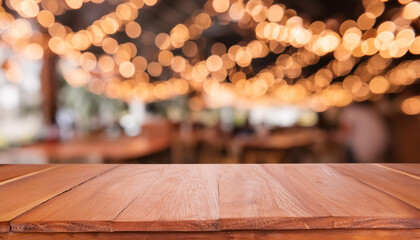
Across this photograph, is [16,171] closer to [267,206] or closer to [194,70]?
[267,206]

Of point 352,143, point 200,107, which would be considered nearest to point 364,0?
point 352,143

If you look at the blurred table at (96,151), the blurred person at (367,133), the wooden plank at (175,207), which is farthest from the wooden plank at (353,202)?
the blurred person at (367,133)

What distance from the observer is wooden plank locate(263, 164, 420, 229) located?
49 cm

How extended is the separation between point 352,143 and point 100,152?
2783 mm

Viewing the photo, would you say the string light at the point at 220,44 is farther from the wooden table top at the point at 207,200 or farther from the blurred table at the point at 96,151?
the wooden table top at the point at 207,200

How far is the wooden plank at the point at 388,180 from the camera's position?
0.61 meters

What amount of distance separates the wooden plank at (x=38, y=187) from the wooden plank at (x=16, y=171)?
40 mm

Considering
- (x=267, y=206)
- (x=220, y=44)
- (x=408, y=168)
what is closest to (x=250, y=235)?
(x=267, y=206)

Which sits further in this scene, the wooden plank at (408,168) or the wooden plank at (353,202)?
the wooden plank at (408,168)

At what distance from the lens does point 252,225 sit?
0.48 metres

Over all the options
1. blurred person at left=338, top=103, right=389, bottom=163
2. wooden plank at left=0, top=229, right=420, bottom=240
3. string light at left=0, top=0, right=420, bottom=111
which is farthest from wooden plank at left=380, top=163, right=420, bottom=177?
string light at left=0, top=0, right=420, bottom=111

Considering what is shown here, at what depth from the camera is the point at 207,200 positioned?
0.57m

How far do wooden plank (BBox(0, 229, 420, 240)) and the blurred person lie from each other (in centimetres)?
305

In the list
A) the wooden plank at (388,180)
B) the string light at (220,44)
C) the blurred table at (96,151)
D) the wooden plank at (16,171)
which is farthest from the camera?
the string light at (220,44)
